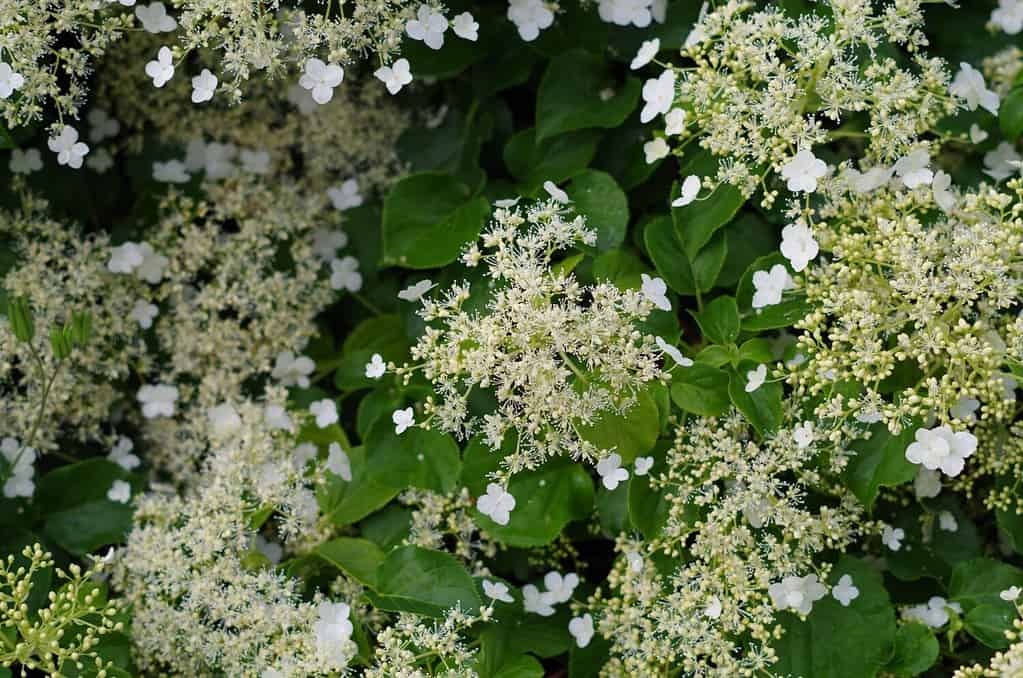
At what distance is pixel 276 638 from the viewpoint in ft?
4.83

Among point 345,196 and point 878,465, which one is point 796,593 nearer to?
point 878,465

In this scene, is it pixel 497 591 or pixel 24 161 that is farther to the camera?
pixel 24 161

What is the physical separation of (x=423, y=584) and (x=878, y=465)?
0.65 meters

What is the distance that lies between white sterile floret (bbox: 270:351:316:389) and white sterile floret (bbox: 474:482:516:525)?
532mm

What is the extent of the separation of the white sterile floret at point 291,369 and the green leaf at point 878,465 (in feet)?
3.06

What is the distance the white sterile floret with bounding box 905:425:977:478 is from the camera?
130 centimetres

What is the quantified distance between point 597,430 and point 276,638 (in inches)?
21.2

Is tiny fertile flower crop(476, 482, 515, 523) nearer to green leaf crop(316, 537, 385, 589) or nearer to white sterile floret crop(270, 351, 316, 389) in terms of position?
green leaf crop(316, 537, 385, 589)

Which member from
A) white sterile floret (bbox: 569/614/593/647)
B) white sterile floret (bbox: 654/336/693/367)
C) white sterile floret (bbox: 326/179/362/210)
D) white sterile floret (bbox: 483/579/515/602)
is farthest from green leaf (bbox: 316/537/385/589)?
white sterile floret (bbox: 326/179/362/210)

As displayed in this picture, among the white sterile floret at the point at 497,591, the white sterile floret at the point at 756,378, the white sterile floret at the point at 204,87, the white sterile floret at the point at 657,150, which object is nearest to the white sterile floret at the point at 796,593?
the white sterile floret at the point at 756,378

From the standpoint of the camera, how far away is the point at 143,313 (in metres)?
1.85

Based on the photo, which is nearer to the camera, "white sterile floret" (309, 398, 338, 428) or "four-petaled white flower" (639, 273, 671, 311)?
"four-petaled white flower" (639, 273, 671, 311)

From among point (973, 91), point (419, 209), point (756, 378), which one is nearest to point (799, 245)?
point (756, 378)

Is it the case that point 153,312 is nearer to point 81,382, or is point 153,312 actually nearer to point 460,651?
point 81,382
